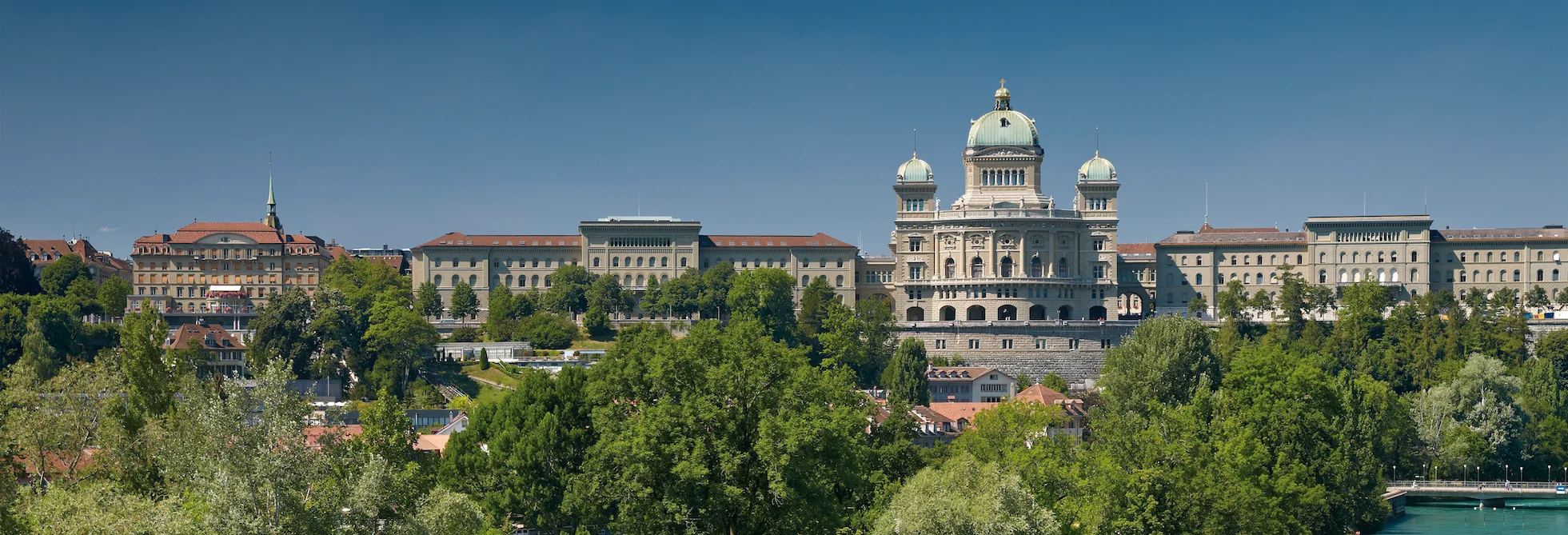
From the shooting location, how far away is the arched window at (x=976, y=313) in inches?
5669

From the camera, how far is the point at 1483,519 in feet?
297

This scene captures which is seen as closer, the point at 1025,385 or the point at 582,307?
the point at 1025,385

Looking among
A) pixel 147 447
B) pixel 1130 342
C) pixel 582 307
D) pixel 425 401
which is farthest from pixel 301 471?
pixel 582 307

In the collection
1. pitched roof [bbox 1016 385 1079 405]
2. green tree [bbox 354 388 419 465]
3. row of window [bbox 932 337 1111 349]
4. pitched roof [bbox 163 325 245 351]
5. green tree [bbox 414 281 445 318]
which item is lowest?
pitched roof [bbox 1016 385 1079 405]

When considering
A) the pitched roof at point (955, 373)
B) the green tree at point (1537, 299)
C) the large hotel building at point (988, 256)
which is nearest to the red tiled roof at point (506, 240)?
the large hotel building at point (988, 256)

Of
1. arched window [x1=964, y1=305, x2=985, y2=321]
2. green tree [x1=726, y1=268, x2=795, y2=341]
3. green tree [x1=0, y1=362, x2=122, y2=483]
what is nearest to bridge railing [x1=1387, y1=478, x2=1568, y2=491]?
green tree [x1=726, y1=268, x2=795, y2=341]

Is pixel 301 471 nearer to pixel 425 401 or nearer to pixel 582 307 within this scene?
pixel 425 401

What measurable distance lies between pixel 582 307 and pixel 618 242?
13428 mm

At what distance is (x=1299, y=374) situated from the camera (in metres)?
71.9

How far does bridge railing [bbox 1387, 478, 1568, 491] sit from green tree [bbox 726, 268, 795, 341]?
4849 centimetres

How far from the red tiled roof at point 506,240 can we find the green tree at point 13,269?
118 ft

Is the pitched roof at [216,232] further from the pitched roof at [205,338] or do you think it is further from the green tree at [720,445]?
the green tree at [720,445]

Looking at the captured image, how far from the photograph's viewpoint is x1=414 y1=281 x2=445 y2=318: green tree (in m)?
143

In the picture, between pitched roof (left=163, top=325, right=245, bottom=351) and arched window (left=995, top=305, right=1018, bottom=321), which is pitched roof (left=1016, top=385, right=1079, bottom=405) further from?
pitched roof (left=163, top=325, right=245, bottom=351)
